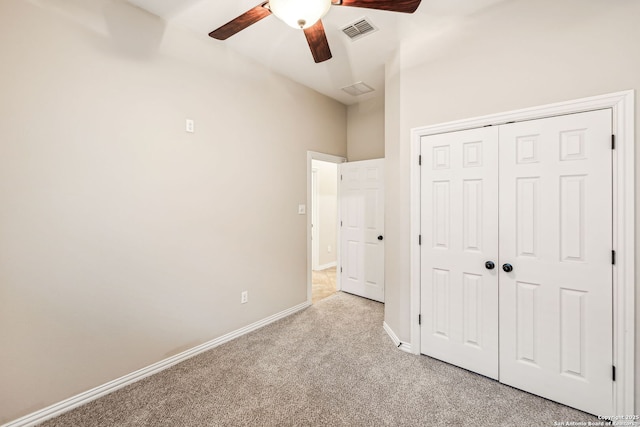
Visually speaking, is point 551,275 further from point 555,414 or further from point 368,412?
point 368,412

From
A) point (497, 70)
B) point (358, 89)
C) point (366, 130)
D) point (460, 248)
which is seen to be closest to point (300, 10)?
point (497, 70)

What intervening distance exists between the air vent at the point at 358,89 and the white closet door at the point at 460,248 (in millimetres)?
1504

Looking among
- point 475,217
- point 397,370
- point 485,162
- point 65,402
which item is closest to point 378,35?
point 485,162

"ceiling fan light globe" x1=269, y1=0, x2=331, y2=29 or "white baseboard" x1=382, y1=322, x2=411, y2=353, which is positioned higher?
"ceiling fan light globe" x1=269, y1=0, x2=331, y2=29

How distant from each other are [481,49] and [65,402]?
391 cm

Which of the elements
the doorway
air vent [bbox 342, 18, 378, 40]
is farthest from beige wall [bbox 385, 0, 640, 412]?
the doorway

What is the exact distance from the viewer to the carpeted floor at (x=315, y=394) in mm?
1710

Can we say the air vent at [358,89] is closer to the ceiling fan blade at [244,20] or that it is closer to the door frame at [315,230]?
the ceiling fan blade at [244,20]

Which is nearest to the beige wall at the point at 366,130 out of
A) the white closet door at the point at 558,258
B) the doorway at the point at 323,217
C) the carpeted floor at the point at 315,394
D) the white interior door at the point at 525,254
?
the doorway at the point at 323,217

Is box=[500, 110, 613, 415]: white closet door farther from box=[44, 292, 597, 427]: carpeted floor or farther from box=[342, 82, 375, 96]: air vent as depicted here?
box=[342, 82, 375, 96]: air vent

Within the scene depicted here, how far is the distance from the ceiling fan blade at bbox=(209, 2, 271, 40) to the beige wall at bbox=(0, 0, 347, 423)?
2.57ft

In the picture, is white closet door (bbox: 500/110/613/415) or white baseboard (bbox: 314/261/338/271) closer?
white closet door (bbox: 500/110/613/415)

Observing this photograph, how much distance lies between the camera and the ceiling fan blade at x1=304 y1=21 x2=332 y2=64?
1669mm

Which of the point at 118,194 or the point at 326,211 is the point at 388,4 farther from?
the point at 326,211
